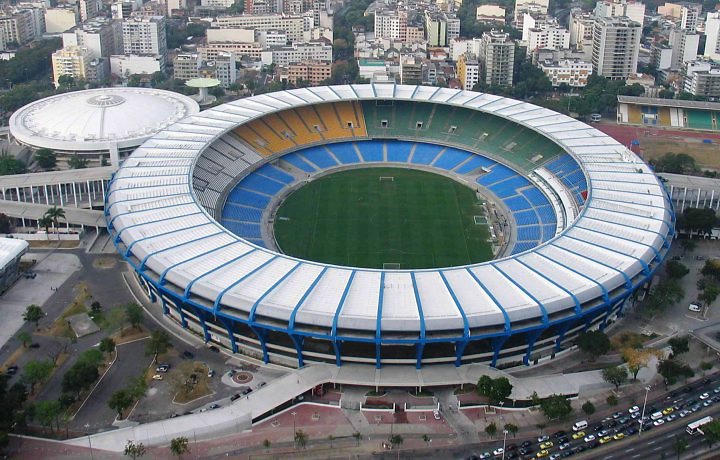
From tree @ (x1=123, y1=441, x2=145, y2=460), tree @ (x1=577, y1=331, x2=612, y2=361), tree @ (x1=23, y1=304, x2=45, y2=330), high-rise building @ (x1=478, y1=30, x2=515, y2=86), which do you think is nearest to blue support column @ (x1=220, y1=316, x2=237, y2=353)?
tree @ (x1=123, y1=441, x2=145, y2=460)

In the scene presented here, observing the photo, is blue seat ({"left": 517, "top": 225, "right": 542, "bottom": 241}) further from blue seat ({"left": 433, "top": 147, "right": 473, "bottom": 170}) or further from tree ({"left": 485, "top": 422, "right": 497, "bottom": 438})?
tree ({"left": 485, "top": 422, "right": 497, "bottom": 438})

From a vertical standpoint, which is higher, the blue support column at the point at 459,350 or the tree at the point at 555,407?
the blue support column at the point at 459,350

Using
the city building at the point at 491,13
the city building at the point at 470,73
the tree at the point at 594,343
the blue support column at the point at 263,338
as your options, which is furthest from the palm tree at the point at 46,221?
the city building at the point at 491,13

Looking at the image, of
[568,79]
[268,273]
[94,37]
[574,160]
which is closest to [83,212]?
[268,273]

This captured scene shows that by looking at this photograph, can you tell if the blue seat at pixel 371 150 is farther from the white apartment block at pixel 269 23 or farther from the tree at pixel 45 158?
the white apartment block at pixel 269 23

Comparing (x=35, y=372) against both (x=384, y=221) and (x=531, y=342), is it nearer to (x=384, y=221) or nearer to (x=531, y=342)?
(x=531, y=342)

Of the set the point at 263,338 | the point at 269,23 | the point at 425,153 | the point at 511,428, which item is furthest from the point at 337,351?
the point at 269,23
